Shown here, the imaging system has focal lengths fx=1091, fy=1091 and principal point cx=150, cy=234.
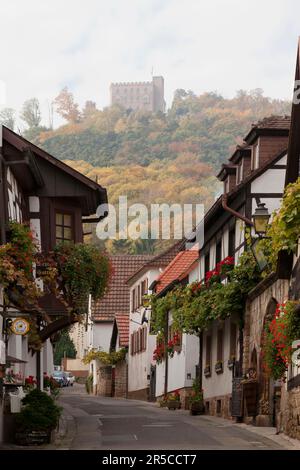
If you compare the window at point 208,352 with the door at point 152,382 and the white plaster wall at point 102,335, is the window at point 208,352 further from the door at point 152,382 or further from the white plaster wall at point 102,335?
the white plaster wall at point 102,335

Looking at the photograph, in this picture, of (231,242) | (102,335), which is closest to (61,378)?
(102,335)

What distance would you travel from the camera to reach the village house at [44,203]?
82.3 ft

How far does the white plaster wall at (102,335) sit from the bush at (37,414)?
167 feet

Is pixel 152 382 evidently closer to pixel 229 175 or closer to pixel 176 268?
pixel 176 268

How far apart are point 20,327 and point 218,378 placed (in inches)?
567

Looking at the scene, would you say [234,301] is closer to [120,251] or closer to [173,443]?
[173,443]

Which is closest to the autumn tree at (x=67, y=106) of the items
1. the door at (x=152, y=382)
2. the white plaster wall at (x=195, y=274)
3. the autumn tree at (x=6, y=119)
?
the autumn tree at (x=6, y=119)

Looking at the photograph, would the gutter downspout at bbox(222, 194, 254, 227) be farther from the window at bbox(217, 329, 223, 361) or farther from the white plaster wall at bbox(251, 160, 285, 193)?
the window at bbox(217, 329, 223, 361)

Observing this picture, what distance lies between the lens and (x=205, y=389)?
3641 centimetres

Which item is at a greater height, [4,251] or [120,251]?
[120,251]

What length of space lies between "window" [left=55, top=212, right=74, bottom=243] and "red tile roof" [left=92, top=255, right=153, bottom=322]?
3960cm

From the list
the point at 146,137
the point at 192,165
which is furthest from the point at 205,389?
the point at 146,137
